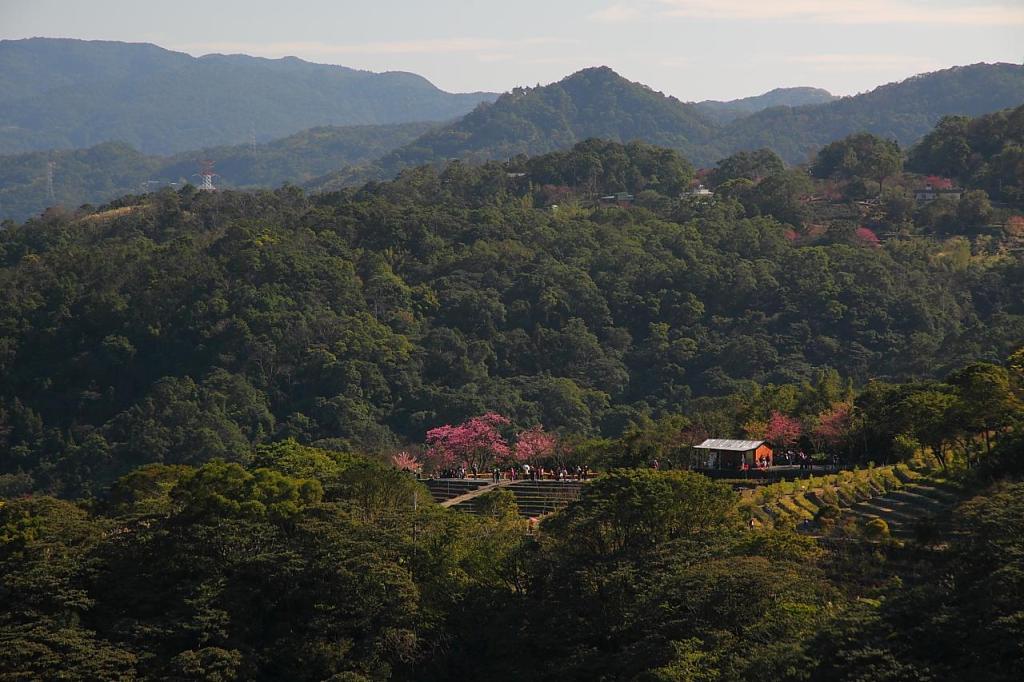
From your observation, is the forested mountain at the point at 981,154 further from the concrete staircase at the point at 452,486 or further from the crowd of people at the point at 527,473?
the concrete staircase at the point at 452,486

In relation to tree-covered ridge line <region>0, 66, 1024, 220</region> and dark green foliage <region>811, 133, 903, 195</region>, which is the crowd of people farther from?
tree-covered ridge line <region>0, 66, 1024, 220</region>

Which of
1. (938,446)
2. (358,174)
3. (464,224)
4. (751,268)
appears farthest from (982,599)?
(358,174)

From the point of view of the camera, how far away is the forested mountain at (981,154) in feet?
252

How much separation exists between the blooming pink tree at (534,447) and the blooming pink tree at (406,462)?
294 centimetres

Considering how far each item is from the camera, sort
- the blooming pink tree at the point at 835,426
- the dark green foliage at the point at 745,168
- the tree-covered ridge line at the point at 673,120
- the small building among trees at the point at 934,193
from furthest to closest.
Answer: the tree-covered ridge line at the point at 673,120
the dark green foliage at the point at 745,168
the small building among trees at the point at 934,193
the blooming pink tree at the point at 835,426

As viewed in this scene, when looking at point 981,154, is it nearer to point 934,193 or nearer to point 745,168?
point 934,193

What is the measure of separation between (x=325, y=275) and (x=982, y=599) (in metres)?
50.9

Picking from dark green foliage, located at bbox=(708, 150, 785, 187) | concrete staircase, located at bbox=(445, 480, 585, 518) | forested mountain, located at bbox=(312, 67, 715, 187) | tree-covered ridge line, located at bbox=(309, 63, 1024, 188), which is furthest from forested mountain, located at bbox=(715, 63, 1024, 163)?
concrete staircase, located at bbox=(445, 480, 585, 518)

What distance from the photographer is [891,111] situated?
581ft

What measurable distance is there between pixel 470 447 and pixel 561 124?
148 metres

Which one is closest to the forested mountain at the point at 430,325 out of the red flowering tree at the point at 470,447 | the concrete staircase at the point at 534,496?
the red flowering tree at the point at 470,447

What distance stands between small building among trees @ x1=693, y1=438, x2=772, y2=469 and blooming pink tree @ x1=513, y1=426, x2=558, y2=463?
578cm

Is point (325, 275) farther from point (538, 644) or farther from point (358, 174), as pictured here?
point (358, 174)

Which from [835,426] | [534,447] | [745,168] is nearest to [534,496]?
[835,426]
